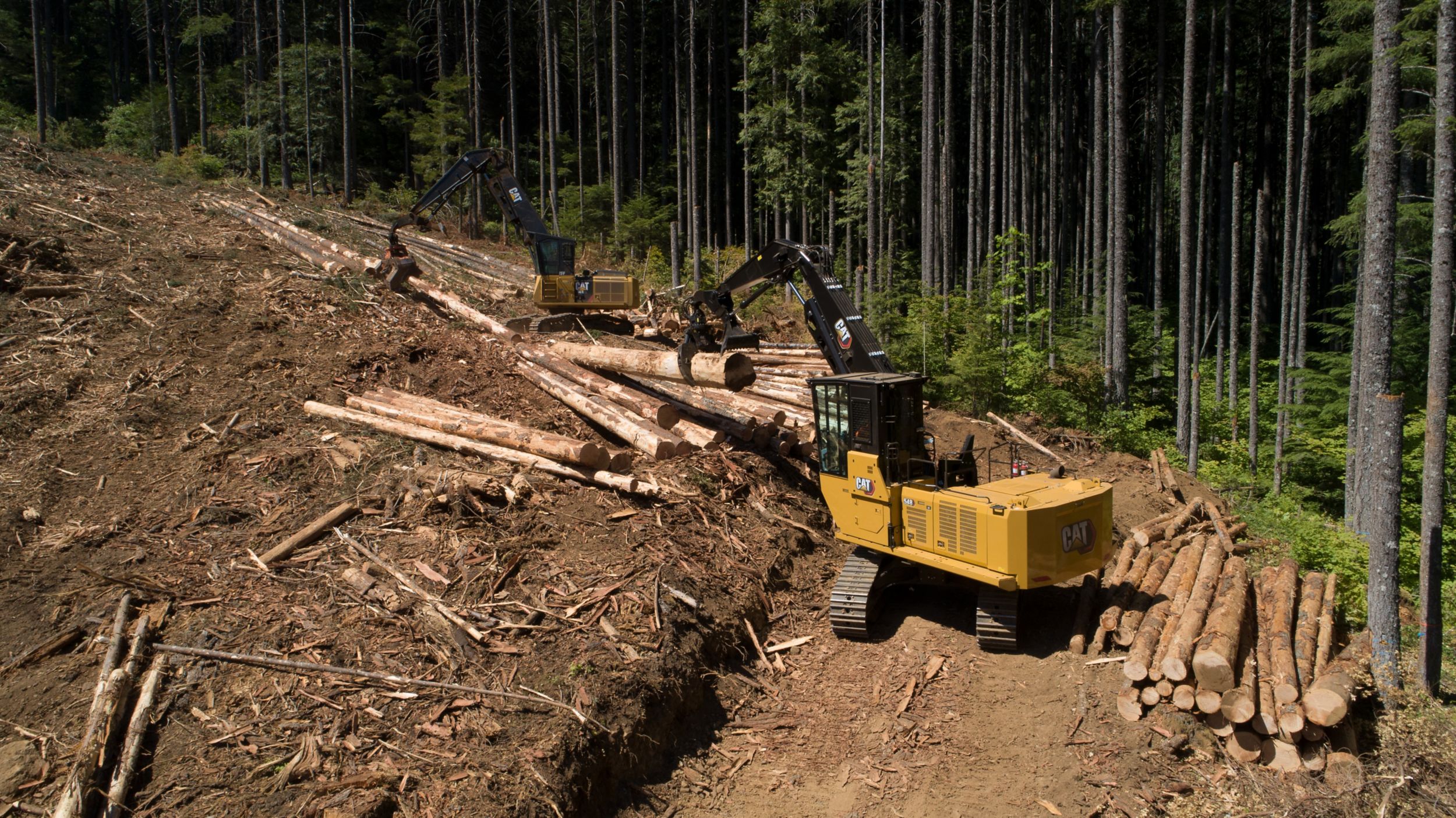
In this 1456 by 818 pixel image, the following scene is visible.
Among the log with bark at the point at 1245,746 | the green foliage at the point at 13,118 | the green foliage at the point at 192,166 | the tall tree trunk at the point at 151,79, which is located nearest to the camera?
the log with bark at the point at 1245,746

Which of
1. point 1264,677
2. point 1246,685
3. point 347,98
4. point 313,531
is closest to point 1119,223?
point 1264,677

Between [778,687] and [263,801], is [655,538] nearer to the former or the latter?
[778,687]

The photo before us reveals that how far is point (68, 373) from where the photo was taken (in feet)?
36.5

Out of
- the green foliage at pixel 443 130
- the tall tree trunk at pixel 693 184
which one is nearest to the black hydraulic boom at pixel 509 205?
the tall tree trunk at pixel 693 184

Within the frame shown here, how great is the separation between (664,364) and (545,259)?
7.25 meters

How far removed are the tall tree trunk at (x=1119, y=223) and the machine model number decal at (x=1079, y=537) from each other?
10.2m

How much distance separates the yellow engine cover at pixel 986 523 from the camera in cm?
856

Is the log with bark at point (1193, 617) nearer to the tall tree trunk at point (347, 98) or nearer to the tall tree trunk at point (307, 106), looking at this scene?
the tall tree trunk at point (347, 98)

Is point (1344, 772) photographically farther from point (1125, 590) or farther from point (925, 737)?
point (925, 737)

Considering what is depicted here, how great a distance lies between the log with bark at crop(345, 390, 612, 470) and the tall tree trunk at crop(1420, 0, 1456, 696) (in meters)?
8.61

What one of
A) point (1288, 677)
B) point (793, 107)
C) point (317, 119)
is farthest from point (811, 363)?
point (317, 119)

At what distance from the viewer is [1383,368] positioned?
332 inches

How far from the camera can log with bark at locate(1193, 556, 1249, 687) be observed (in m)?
7.41

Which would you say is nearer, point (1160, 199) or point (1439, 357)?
point (1439, 357)
